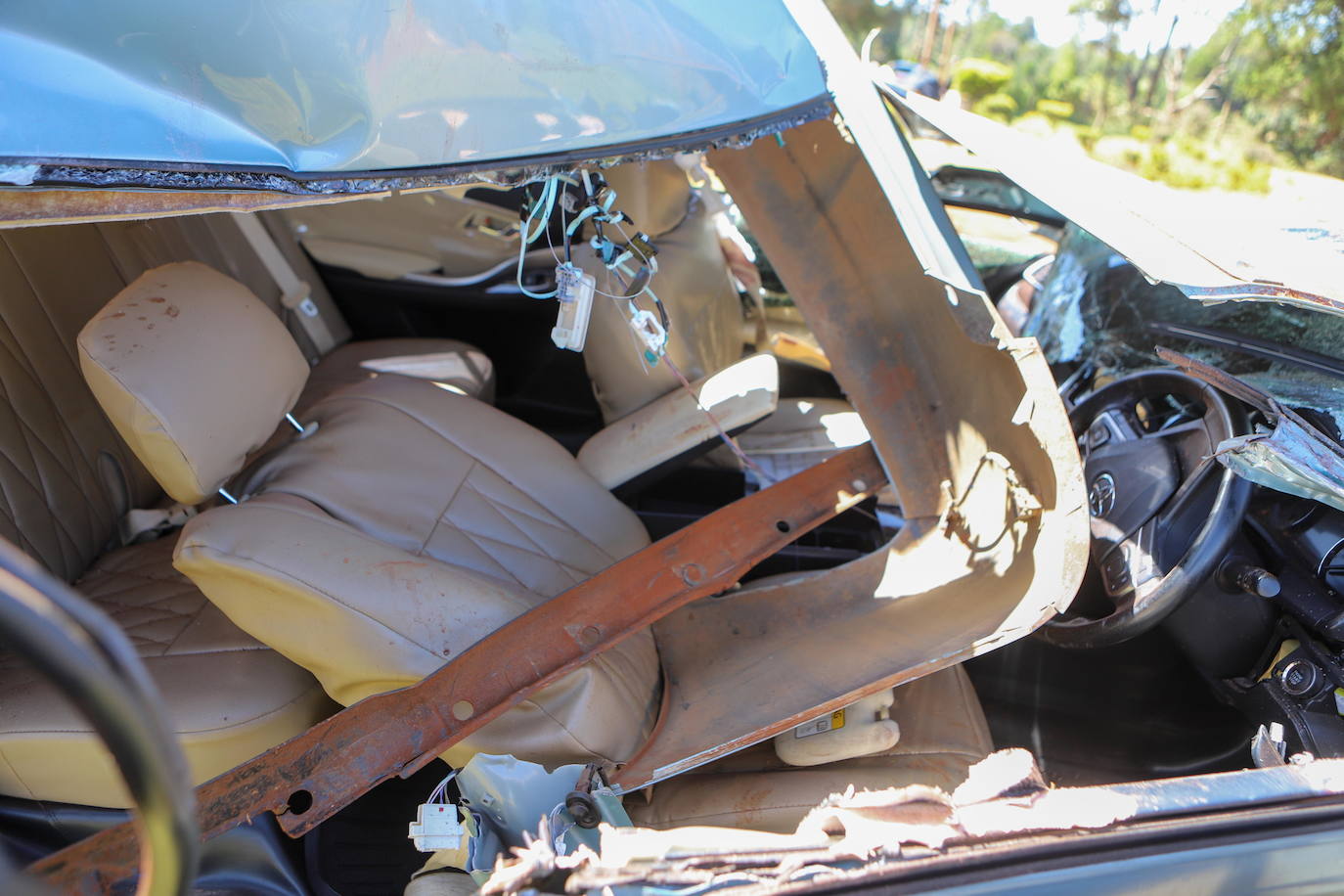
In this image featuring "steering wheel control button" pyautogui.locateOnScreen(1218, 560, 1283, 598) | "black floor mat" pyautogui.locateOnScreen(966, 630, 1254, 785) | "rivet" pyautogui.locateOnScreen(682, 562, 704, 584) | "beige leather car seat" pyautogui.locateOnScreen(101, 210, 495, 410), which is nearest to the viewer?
"steering wheel control button" pyautogui.locateOnScreen(1218, 560, 1283, 598)

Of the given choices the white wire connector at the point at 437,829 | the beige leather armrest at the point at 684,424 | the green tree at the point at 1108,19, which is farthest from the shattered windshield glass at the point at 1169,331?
the green tree at the point at 1108,19

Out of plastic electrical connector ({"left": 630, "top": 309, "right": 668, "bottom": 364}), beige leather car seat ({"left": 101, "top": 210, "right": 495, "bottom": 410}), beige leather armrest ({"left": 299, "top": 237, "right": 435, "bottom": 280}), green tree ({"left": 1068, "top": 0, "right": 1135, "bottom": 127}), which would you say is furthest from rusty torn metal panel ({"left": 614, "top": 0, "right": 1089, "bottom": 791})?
green tree ({"left": 1068, "top": 0, "right": 1135, "bottom": 127})

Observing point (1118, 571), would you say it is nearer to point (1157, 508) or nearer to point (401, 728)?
point (1157, 508)

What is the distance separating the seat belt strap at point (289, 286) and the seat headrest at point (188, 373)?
86cm

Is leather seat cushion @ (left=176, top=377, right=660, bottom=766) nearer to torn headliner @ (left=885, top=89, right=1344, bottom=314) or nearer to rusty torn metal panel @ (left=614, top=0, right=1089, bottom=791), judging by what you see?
rusty torn metal panel @ (left=614, top=0, right=1089, bottom=791)

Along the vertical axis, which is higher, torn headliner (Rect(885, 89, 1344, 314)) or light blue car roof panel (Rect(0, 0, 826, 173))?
light blue car roof panel (Rect(0, 0, 826, 173))

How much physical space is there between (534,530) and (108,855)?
892 millimetres

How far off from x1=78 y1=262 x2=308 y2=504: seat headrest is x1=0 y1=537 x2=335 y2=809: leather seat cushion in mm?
291

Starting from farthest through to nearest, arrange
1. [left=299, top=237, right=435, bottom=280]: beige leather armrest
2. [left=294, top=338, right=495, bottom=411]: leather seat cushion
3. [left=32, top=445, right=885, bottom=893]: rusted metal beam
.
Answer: [left=299, top=237, right=435, bottom=280]: beige leather armrest → [left=294, top=338, right=495, bottom=411]: leather seat cushion → [left=32, top=445, right=885, bottom=893]: rusted metal beam

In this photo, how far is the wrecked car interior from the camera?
986 millimetres

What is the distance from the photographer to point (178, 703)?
1.42 m

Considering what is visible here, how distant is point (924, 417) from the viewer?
183cm

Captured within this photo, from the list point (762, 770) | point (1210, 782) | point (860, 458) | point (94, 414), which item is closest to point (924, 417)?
point (860, 458)

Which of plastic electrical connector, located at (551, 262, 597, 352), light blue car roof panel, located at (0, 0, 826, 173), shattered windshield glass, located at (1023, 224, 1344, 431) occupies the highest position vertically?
light blue car roof panel, located at (0, 0, 826, 173)
